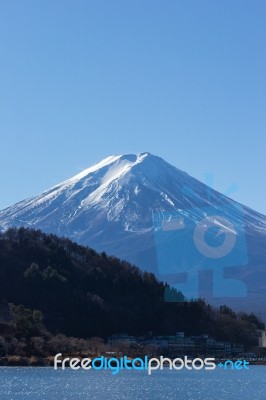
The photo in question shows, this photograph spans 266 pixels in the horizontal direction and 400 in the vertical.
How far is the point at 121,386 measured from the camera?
4941 centimetres

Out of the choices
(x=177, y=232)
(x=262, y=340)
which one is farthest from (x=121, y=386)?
(x=177, y=232)

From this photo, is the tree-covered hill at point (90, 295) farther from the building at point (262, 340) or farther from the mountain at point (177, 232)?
the mountain at point (177, 232)

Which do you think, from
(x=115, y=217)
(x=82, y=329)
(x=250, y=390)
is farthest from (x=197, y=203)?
(x=250, y=390)

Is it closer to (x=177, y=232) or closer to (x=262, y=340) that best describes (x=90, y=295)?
(x=262, y=340)

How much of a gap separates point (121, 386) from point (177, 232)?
397 feet

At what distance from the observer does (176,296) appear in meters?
93.4

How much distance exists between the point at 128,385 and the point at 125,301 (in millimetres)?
38316

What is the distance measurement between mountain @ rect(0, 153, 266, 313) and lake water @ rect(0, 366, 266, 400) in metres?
79.0

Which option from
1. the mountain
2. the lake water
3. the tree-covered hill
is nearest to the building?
the tree-covered hill

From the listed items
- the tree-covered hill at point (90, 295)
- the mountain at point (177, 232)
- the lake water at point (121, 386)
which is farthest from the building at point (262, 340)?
the mountain at point (177, 232)

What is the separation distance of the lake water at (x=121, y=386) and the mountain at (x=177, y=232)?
79.0 meters

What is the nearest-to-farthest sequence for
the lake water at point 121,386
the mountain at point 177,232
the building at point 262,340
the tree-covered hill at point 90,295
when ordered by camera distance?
the lake water at point 121,386 → the tree-covered hill at point 90,295 → the building at point 262,340 → the mountain at point 177,232

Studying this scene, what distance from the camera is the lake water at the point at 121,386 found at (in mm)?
43688

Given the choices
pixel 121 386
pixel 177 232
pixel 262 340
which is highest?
pixel 177 232
